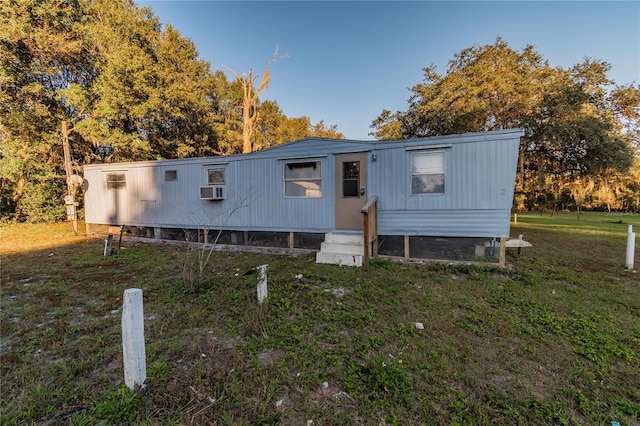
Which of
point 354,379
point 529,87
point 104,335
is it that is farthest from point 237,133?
point 354,379

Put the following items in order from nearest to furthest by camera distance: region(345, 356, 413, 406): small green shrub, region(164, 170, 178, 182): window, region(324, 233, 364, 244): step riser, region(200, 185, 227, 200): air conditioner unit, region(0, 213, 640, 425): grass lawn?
region(0, 213, 640, 425): grass lawn, region(345, 356, 413, 406): small green shrub, region(324, 233, 364, 244): step riser, region(200, 185, 227, 200): air conditioner unit, region(164, 170, 178, 182): window

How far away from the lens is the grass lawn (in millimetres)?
1850

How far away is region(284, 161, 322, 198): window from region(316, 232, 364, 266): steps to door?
1.22 meters

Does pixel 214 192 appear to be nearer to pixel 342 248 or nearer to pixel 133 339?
pixel 342 248

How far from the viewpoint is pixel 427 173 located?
5.91 metres

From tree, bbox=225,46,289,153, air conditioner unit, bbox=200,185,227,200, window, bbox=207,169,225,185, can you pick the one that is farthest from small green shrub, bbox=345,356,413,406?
tree, bbox=225,46,289,153

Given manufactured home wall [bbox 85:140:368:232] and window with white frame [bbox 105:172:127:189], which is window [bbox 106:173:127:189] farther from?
manufactured home wall [bbox 85:140:368:232]

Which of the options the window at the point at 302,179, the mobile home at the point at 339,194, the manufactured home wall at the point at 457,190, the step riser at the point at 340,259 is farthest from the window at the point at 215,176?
the manufactured home wall at the point at 457,190

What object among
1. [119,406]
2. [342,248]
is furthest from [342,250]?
[119,406]

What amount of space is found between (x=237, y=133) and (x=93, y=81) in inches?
296

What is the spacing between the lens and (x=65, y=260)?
594 centimetres

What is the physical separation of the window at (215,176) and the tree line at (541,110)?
8746 mm

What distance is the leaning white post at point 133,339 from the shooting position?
183cm

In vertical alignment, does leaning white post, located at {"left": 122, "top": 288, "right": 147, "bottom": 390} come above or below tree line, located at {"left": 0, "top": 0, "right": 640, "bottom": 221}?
below
